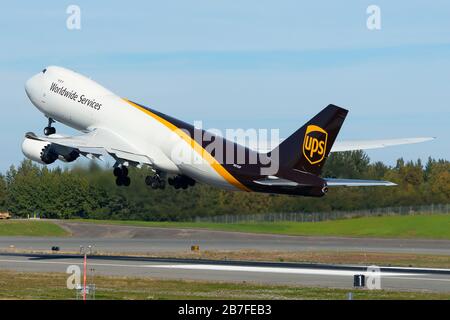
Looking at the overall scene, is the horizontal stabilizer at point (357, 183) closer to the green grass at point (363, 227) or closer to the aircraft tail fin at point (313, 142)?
the aircraft tail fin at point (313, 142)

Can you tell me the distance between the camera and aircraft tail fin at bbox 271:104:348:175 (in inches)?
2584

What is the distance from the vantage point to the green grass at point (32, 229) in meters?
135

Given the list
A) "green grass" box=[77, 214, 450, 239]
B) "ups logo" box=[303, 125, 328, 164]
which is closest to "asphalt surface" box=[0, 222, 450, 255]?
"green grass" box=[77, 214, 450, 239]

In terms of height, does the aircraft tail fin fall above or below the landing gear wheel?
above

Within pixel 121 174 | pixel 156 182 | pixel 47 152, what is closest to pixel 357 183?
pixel 156 182

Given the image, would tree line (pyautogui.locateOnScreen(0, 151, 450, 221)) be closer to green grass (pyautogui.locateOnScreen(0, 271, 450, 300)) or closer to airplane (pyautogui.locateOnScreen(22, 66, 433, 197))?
airplane (pyautogui.locateOnScreen(22, 66, 433, 197))

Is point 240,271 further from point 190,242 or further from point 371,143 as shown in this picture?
point 190,242

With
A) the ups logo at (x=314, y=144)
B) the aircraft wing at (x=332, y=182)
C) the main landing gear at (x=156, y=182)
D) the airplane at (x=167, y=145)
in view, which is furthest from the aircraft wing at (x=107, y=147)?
the ups logo at (x=314, y=144)

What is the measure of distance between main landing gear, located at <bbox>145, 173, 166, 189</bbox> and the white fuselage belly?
1267 mm

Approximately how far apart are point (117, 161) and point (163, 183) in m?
3.81

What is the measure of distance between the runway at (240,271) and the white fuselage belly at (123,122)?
6.77 m

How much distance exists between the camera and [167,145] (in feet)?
237

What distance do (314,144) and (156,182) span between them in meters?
14.8
